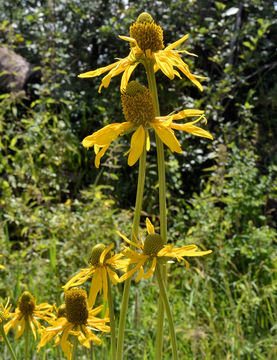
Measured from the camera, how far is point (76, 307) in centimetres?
88

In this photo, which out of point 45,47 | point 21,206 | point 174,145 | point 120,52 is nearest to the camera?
point 174,145

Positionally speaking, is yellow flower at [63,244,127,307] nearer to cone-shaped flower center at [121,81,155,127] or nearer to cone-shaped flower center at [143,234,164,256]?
cone-shaped flower center at [143,234,164,256]

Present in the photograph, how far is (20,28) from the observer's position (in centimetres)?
434

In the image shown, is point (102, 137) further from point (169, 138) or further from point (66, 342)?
point (66, 342)

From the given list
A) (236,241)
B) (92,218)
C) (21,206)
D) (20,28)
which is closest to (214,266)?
(236,241)

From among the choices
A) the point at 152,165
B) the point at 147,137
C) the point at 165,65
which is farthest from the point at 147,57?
the point at 152,165

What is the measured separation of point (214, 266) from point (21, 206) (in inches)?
47.6

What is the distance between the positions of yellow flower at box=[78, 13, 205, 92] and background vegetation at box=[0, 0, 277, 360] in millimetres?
1411

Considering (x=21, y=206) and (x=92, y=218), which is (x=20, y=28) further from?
(x=92, y=218)

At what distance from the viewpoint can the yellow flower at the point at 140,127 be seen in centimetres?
74

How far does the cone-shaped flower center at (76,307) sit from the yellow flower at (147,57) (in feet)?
1.29

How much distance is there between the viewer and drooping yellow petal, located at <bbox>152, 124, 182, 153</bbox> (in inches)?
28.4

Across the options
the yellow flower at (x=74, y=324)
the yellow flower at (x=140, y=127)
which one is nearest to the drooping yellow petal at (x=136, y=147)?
the yellow flower at (x=140, y=127)

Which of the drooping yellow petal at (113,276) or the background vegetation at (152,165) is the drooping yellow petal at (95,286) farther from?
the background vegetation at (152,165)
